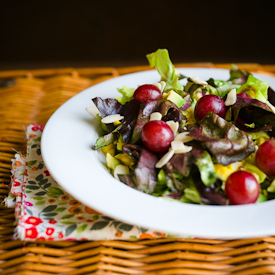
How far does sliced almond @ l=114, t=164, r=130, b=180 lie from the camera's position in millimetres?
1042

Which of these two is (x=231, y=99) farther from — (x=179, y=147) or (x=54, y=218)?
(x=54, y=218)

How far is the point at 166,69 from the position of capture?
1448 mm

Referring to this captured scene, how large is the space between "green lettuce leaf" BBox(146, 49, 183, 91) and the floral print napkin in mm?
672

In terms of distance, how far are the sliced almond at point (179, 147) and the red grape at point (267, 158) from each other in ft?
0.75

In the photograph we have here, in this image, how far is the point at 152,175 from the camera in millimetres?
998

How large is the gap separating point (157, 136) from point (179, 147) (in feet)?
0.26

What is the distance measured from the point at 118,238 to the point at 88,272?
0.37 feet

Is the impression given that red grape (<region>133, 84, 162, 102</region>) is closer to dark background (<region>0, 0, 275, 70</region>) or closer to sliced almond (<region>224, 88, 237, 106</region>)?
sliced almond (<region>224, 88, 237, 106</region>)

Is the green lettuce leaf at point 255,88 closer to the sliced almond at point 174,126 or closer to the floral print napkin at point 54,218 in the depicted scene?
the sliced almond at point 174,126

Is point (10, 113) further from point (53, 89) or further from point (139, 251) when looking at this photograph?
point (139, 251)

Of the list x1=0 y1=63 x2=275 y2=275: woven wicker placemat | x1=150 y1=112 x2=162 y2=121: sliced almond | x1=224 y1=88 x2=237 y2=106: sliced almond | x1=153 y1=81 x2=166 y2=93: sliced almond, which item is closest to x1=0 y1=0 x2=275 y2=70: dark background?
x1=153 y1=81 x2=166 y2=93: sliced almond

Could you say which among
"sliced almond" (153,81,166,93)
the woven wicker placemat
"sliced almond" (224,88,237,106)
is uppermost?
"sliced almond" (153,81,166,93)

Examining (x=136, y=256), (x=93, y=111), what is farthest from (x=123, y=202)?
(x=93, y=111)

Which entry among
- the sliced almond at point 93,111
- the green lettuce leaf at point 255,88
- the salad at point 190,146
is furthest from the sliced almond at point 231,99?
the sliced almond at point 93,111
